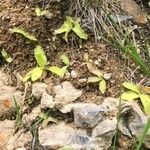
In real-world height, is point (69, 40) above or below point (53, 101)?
above

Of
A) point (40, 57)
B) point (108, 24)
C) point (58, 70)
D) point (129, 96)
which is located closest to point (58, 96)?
point (58, 70)

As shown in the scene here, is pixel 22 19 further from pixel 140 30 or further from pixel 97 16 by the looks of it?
pixel 140 30

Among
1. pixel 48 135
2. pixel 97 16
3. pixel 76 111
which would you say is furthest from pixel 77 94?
pixel 97 16

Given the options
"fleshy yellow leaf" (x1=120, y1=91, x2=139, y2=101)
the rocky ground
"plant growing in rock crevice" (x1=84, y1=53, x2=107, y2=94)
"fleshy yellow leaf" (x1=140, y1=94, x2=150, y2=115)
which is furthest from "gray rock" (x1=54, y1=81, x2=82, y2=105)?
"fleshy yellow leaf" (x1=140, y1=94, x2=150, y2=115)

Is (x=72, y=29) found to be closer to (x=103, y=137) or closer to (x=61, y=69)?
(x=61, y=69)

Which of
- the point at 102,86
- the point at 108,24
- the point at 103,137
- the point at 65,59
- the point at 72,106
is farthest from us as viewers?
the point at 108,24

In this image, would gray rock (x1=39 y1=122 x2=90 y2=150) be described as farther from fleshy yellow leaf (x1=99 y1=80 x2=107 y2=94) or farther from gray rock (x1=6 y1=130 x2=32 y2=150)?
fleshy yellow leaf (x1=99 y1=80 x2=107 y2=94)
